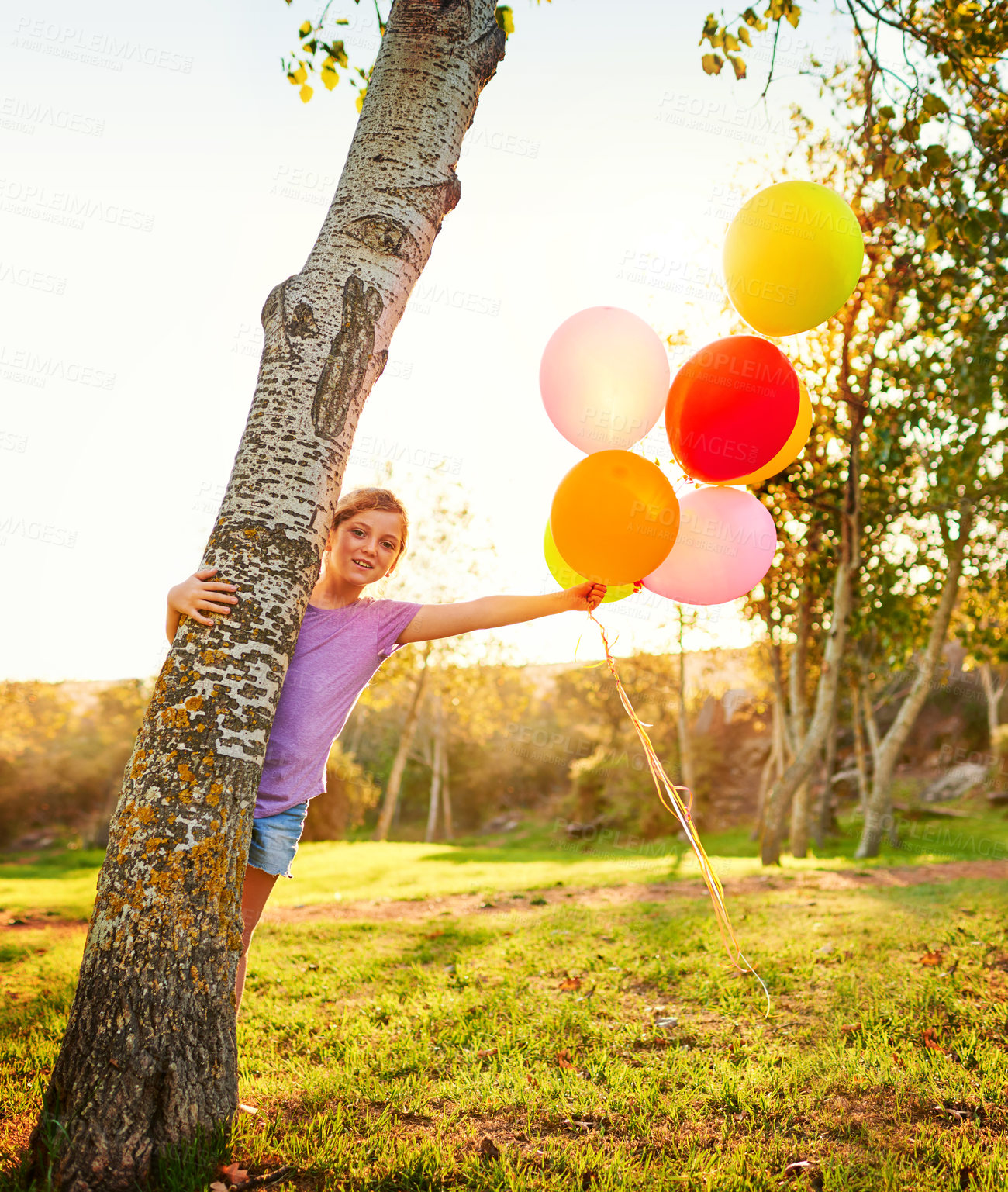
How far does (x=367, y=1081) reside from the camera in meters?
2.46

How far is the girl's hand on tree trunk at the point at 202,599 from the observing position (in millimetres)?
2145

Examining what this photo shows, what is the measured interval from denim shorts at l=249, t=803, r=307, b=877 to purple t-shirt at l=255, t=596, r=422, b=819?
34 millimetres

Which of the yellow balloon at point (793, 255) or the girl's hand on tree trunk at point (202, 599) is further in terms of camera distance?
the yellow balloon at point (793, 255)

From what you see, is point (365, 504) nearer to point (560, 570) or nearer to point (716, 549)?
point (560, 570)

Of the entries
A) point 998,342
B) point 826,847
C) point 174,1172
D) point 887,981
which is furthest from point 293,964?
point 826,847

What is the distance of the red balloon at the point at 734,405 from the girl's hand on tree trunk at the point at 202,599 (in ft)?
6.95

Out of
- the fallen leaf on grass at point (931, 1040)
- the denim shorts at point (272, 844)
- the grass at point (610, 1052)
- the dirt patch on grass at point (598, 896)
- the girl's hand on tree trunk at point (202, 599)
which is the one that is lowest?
the dirt patch on grass at point (598, 896)

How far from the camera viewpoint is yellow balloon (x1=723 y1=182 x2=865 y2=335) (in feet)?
10.6

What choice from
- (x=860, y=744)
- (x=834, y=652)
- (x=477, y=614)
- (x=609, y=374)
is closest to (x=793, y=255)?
(x=609, y=374)

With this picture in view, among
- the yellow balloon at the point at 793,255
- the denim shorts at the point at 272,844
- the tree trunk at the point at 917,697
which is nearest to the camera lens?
the denim shorts at the point at 272,844

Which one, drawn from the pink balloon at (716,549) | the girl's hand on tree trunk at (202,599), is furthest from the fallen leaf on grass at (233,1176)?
the pink balloon at (716,549)

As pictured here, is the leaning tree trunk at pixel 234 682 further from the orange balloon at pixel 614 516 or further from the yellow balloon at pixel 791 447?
the yellow balloon at pixel 791 447

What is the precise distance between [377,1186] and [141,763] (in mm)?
1300

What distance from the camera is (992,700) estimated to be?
74.0ft
